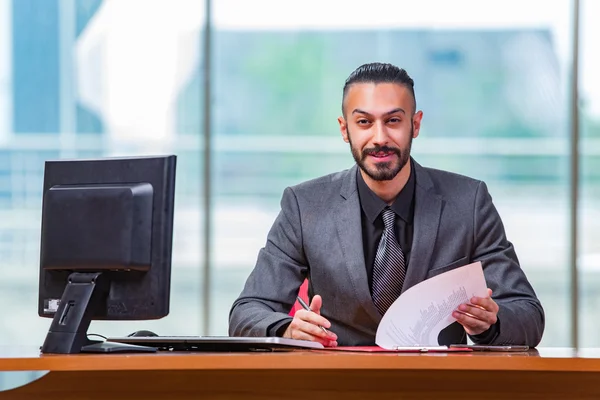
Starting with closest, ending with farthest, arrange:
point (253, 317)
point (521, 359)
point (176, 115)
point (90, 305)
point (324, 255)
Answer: point (521, 359) → point (90, 305) → point (253, 317) → point (324, 255) → point (176, 115)

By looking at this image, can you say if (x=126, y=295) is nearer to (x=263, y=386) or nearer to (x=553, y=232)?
(x=263, y=386)

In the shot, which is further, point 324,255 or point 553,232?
point 553,232

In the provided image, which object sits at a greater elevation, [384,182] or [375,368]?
[384,182]

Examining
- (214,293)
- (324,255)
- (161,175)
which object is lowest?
(214,293)

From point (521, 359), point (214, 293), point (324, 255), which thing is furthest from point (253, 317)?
point (214, 293)

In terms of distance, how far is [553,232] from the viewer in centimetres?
495

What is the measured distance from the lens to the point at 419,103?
16.3ft

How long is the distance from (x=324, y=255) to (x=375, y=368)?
2.84 ft

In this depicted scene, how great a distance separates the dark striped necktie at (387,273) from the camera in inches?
98.8

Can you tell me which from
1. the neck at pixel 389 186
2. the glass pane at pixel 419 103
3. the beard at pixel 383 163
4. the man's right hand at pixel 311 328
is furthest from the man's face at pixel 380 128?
the glass pane at pixel 419 103

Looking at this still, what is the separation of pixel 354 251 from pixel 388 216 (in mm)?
148

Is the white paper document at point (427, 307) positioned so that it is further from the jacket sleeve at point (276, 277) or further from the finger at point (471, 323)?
the jacket sleeve at point (276, 277)

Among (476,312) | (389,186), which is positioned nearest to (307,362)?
(476,312)

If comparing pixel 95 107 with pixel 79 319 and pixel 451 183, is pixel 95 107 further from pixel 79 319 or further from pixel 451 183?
pixel 79 319
